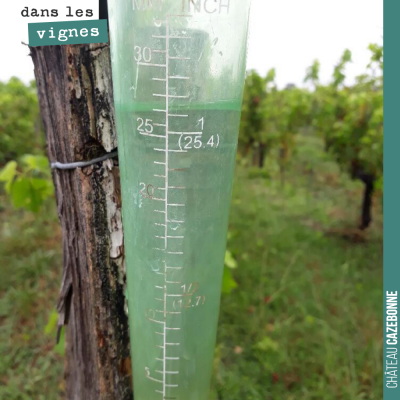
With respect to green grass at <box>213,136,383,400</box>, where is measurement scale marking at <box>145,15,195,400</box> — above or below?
above

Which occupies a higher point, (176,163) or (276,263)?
(176,163)

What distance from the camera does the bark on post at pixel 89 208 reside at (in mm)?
922

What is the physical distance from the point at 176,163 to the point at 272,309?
2.35 m

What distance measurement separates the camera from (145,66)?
2.40 feet

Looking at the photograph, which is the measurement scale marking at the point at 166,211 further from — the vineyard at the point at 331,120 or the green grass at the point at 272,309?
the vineyard at the point at 331,120

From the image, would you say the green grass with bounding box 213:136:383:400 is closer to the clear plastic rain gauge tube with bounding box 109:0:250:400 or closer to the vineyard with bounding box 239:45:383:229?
the vineyard with bounding box 239:45:383:229

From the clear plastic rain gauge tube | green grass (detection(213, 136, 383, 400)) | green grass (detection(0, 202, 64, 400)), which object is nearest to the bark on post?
the clear plastic rain gauge tube

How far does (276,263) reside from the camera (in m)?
3.40

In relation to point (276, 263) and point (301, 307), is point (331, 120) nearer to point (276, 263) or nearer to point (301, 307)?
point (276, 263)

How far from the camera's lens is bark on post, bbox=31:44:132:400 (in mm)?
922

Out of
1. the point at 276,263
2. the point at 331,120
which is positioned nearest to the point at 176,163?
the point at 276,263

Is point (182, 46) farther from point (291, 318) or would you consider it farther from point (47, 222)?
point (47, 222)

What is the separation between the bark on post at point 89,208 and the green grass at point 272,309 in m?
0.48

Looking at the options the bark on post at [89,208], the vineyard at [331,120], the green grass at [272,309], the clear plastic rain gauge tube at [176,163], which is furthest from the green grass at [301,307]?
the clear plastic rain gauge tube at [176,163]
